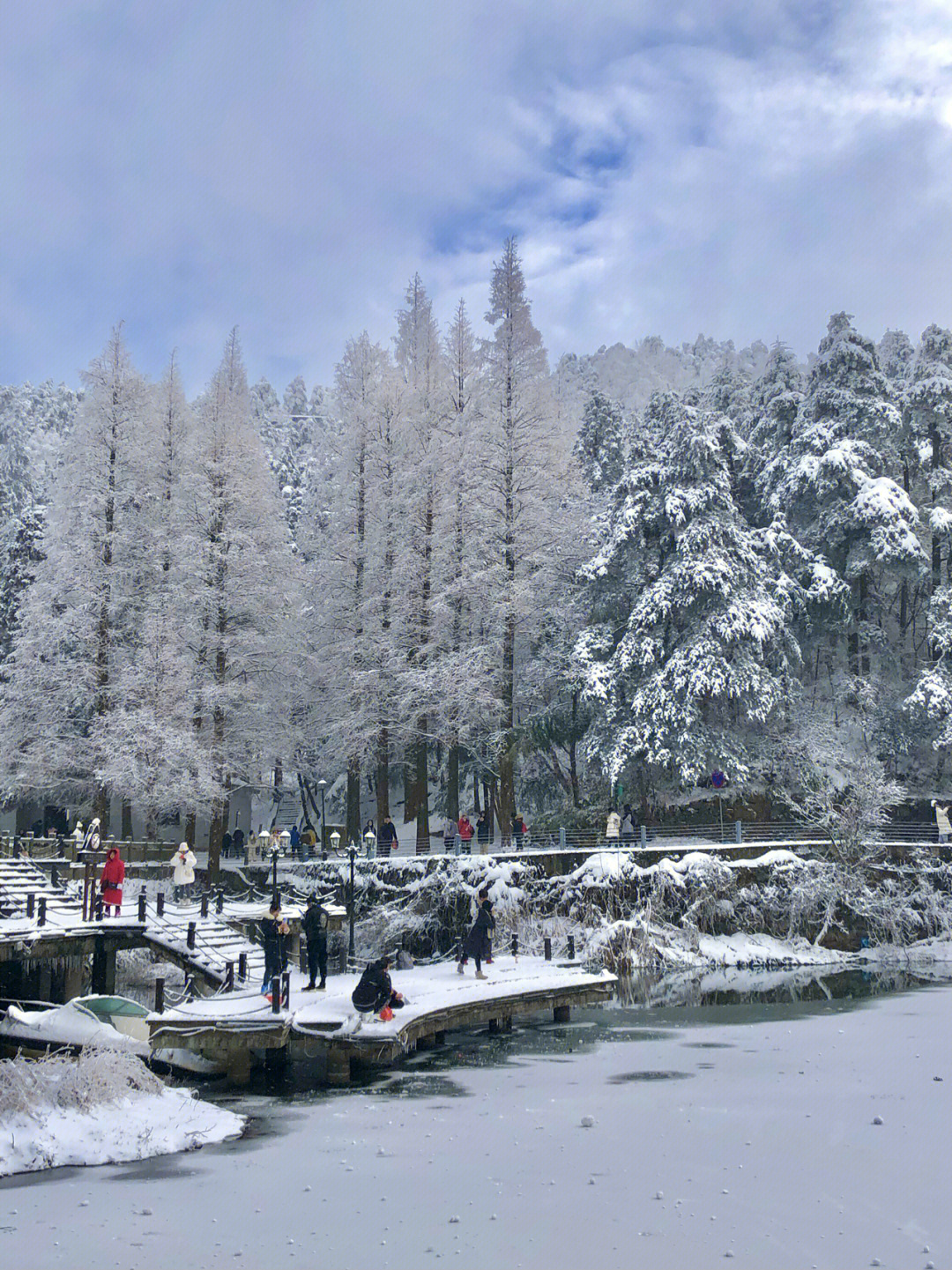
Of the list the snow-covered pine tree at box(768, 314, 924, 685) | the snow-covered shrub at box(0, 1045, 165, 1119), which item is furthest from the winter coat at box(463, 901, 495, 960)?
the snow-covered pine tree at box(768, 314, 924, 685)

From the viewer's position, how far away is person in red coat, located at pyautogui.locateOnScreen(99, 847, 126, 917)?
79.1ft

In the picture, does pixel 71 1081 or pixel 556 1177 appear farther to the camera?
pixel 71 1081

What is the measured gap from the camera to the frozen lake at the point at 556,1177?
9.16m

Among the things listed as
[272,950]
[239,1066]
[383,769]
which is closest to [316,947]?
[272,950]

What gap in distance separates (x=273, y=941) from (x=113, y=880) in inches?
298

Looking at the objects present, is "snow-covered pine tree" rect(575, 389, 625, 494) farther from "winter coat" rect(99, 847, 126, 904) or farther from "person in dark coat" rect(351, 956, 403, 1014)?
"person in dark coat" rect(351, 956, 403, 1014)

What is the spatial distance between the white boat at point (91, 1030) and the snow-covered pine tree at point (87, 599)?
12962 millimetres

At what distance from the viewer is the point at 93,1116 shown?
1290cm

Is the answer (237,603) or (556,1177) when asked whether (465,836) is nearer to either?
(237,603)

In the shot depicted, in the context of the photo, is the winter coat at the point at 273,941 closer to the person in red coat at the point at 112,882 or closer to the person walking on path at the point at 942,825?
the person in red coat at the point at 112,882

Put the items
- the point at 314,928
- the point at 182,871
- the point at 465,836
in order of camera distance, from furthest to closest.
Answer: the point at 465,836
the point at 182,871
the point at 314,928

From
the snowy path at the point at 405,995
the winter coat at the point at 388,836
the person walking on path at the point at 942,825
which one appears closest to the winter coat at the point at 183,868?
the snowy path at the point at 405,995

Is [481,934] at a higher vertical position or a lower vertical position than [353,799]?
lower

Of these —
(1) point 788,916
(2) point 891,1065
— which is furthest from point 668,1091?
(1) point 788,916
